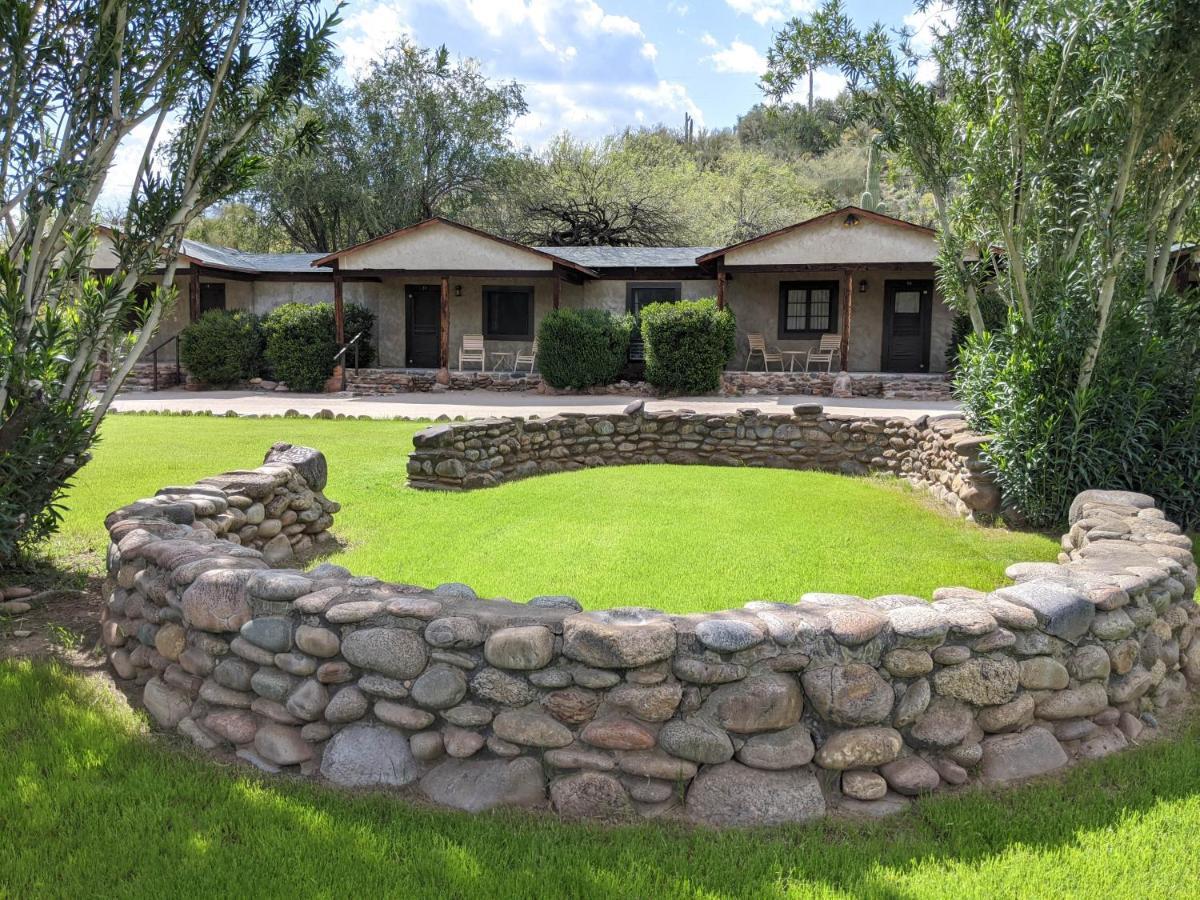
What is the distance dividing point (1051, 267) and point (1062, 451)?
5.09 ft

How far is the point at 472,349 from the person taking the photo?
2097 cm

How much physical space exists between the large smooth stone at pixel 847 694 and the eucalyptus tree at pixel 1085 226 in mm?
4343

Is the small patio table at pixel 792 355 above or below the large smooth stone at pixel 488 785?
above

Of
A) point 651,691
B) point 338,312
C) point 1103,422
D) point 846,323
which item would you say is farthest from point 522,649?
point 338,312

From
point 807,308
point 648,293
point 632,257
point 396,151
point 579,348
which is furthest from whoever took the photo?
point 396,151

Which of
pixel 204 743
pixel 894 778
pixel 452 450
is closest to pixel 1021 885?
pixel 894 778

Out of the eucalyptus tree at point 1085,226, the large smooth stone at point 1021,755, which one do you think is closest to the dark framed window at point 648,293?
the eucalyptus tree at point 1085,226

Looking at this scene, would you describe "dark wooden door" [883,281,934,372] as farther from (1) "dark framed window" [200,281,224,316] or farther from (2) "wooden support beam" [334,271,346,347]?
(1) "dark framed window" [200,281,224,316]

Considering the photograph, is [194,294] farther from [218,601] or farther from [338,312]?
[218,601]

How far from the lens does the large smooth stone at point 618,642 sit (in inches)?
108

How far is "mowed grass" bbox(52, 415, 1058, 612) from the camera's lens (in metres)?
5.23

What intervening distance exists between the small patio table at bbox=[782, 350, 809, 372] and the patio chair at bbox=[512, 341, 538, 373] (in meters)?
5.78

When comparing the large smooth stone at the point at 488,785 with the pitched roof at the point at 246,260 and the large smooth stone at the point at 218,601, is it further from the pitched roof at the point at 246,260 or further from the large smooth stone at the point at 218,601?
the pitched roof at the point at 246,260

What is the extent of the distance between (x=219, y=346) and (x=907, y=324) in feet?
51.4
